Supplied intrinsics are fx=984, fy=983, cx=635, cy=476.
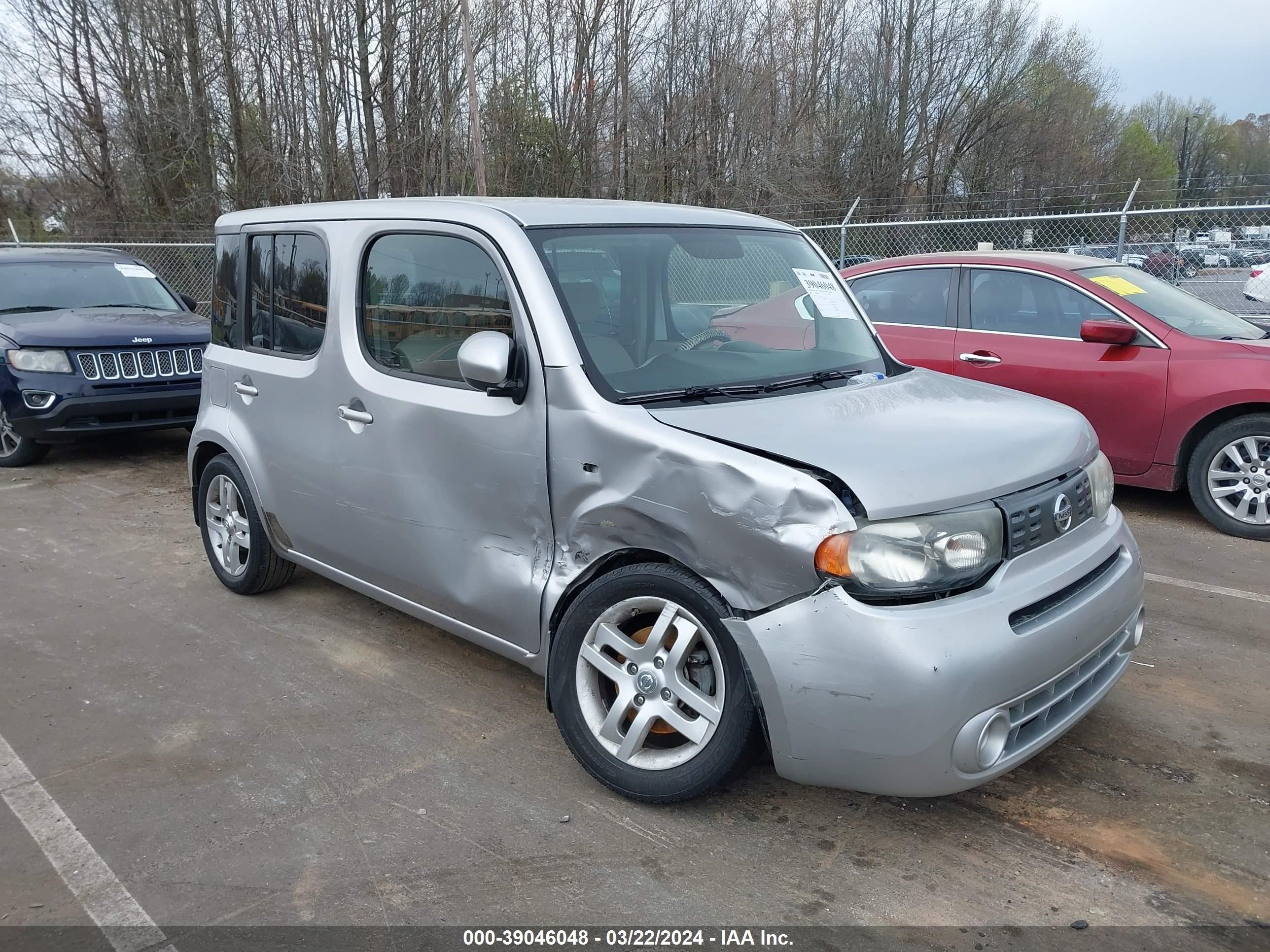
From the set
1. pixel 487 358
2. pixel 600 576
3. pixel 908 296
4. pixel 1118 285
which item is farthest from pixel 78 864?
pixel 1118 285

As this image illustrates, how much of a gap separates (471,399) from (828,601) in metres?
1.50

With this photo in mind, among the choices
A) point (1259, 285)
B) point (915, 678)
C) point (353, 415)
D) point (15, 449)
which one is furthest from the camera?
point (1259, 285)

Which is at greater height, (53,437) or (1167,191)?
(1167,191)

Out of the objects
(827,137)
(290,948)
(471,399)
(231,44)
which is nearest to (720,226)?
(471,399)

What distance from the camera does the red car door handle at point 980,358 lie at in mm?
6660

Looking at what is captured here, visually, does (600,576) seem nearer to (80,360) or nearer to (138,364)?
(138,364)

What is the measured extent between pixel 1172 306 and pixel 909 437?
463 cm

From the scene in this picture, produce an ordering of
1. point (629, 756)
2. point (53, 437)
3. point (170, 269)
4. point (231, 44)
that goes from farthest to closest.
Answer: point (231, 44) < point (170, 269) < point (53, 437) < point (629, 756)

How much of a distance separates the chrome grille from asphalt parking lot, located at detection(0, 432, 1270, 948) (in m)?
3.81

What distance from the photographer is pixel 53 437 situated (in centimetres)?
796

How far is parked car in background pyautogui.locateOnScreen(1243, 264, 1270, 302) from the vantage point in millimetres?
9992

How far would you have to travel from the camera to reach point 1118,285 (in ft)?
21.3

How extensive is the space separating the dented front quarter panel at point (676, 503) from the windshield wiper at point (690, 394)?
0.18ft

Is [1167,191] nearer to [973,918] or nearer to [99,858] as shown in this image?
[973,918]
